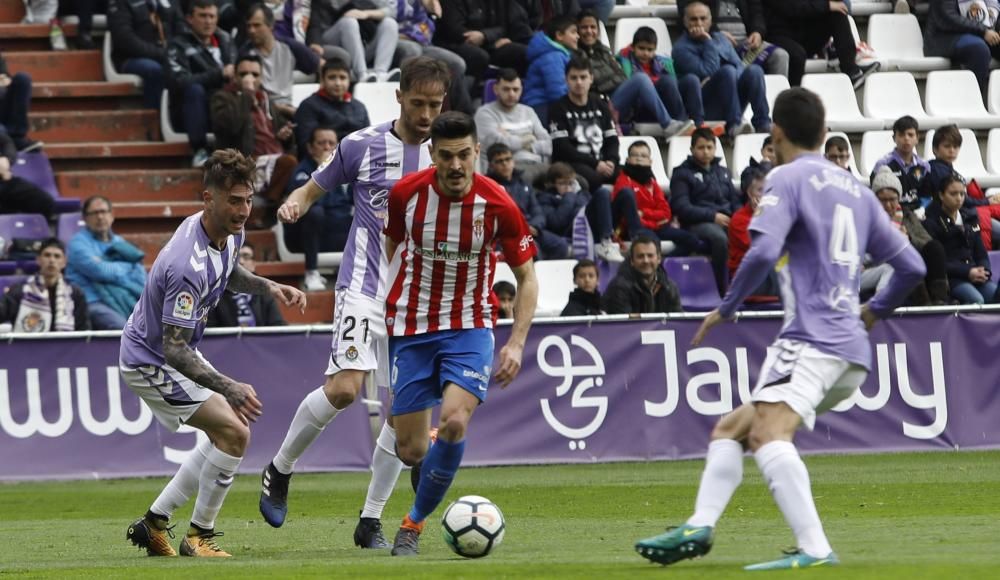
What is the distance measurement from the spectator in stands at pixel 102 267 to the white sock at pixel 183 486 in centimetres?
669

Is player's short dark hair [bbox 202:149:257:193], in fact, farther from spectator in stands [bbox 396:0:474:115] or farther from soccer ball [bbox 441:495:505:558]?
spectator in stands [bbox 396:0:474:115]

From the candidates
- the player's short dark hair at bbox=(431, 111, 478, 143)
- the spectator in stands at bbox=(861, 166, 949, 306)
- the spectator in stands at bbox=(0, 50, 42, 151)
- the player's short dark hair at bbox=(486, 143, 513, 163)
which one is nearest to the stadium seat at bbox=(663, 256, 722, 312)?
the spectator in stands at bbox=(861, 166, 949, 306)

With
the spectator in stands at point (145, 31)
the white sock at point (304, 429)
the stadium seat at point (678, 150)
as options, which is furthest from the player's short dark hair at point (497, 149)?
the white sock at point (304, 429)

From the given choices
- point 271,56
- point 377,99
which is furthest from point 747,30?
point 271,56

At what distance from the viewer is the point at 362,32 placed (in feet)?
63.3

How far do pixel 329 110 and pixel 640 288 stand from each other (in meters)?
3.71

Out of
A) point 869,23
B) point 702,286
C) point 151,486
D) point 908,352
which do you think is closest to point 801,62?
point 869,23

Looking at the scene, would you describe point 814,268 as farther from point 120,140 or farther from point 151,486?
point 120,140

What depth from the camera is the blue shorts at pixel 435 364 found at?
26.8 ft

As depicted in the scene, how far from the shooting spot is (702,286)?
17.2 metres

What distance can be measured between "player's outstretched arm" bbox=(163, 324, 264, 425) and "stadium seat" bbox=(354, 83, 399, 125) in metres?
10.0

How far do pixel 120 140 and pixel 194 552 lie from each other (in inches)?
429

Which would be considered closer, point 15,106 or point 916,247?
point 916,247

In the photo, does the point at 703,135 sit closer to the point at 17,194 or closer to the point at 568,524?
the point at 17,194
